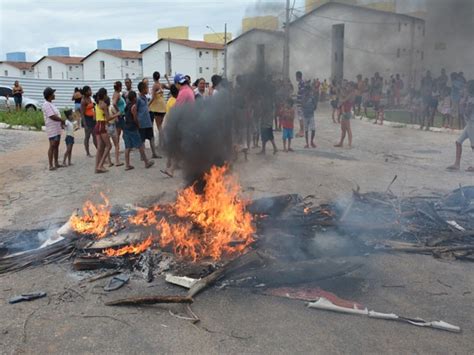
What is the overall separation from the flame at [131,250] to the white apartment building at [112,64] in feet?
173

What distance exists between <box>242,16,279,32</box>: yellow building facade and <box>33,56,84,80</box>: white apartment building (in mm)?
62314

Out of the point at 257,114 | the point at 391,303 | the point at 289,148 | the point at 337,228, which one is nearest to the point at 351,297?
the point at 391,303

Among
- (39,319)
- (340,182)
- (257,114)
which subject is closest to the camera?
(39,319)

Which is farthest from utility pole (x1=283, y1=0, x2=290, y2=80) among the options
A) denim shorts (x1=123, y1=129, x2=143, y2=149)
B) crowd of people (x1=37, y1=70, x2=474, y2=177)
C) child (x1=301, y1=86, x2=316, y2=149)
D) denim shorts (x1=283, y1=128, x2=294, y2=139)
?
denim shorts (x1=123, y1=129, x2=143, y2=149)

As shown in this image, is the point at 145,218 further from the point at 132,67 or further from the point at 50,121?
the point at 132,67

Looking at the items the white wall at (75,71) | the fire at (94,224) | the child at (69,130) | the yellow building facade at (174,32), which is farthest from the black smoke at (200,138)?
the white wall at (75,71)

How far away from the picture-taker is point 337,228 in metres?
5.78

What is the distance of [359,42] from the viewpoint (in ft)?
25.3

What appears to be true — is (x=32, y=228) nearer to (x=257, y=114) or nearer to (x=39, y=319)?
(x=39, y=319)

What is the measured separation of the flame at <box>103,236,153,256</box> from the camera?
5.08 meters

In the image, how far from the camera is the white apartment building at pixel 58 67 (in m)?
63.8

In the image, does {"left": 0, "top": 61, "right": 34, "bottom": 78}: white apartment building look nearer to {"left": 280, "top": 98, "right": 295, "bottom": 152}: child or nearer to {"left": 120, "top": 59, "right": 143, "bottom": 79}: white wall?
{"left": 120, "top": 59, "right": 143, "bottom": 79}: white wall

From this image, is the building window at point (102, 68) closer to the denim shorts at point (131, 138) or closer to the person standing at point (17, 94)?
the person standing at point (17, 94)

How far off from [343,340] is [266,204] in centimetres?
308
